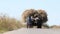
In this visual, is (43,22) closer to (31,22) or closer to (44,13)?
(44,13)

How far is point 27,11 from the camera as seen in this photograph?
80.6 ft

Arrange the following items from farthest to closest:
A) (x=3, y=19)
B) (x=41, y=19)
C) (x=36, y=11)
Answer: (x=36, y=11)
(x=41, y=19)
(x=3, y=19)

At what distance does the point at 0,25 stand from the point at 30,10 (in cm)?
804

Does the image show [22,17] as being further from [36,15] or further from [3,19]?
[3,19]

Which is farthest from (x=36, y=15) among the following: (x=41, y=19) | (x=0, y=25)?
(x=0, y=25)

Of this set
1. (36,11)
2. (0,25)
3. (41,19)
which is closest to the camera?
(0,25)

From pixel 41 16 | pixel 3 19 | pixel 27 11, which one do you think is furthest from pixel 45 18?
pixel 3 19

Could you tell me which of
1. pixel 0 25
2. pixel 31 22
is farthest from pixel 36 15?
pixel 0 25

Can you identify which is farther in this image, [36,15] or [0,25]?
[36,15]

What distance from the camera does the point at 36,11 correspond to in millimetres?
24953

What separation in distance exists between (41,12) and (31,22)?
16.6ft

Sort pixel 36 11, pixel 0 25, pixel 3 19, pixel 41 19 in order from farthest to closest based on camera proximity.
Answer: pixel 36 11, pixel 41 19, pixel 3 19, pixel 0 25

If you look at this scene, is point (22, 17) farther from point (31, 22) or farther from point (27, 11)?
point (31, 22)

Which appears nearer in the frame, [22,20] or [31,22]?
[31,22]
